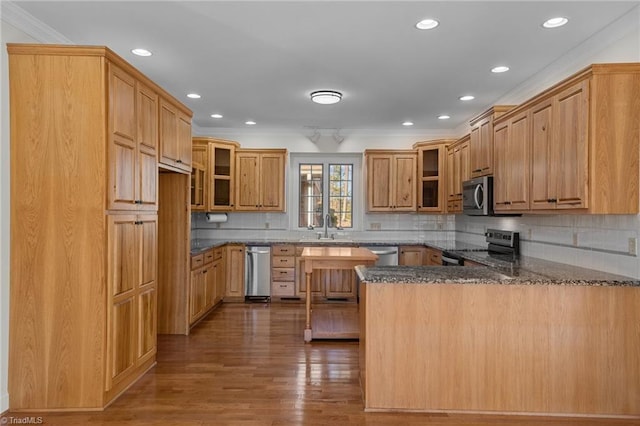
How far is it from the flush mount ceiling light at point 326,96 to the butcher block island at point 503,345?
2551 mm

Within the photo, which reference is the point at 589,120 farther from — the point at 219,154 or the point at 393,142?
the point at 219,154

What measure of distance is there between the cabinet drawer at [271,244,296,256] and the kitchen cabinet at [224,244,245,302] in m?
0.48

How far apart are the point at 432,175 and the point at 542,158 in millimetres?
3029

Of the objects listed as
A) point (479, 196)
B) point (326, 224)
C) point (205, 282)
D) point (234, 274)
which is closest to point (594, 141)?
point (479, 196)

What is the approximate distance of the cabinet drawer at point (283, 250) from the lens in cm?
616

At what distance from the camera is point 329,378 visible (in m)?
3.25

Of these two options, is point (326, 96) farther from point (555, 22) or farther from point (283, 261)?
point (283, 261)

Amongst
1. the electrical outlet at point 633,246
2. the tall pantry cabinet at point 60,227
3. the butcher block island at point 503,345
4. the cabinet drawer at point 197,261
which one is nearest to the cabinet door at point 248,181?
the cabinet drawer at point 197,261

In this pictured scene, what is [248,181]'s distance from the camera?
637 centimetres

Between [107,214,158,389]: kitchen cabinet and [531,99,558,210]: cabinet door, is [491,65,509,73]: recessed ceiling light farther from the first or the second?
[107,214,158,389]: kitchen cabinet

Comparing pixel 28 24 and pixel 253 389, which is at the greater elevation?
pixel 28 24

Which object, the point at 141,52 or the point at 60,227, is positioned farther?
the point at 141,52

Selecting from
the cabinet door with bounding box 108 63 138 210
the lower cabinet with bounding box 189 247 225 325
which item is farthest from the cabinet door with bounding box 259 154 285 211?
the cabinet door with bounding box 108 63 138 210

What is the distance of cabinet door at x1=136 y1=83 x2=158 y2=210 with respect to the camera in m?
3.16
